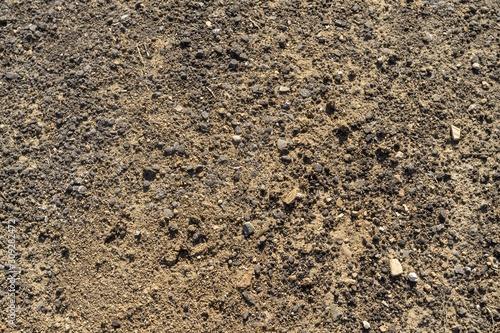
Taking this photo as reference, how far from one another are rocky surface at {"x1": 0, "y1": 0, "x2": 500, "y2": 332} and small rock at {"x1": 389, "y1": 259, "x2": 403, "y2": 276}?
2cm

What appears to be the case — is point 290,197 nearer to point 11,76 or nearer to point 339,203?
point 339,203

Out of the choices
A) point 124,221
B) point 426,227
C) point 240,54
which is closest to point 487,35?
point 426,227

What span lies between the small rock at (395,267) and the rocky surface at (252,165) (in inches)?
0.8

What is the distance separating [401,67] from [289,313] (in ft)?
4.65

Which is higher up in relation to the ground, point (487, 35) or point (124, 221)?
point (487, 35)

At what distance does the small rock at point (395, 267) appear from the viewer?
8.35ft

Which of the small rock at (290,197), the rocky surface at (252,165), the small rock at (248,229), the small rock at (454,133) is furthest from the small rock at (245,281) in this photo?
the small rock at (454,133)

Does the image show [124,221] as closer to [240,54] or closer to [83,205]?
[83,205]

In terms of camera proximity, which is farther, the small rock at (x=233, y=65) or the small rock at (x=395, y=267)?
the small rock at (x=233, y=65)

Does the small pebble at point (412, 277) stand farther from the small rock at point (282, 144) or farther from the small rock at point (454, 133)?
the small rock at point (282, 144)

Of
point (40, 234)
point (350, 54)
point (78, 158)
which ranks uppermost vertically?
point (350, 54)

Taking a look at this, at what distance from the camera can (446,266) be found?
8.43 ft

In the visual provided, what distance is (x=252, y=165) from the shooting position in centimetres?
268

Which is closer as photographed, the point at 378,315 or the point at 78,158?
the point at 378,315
